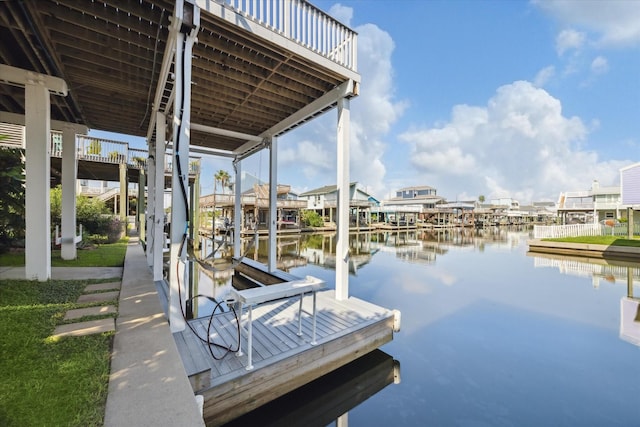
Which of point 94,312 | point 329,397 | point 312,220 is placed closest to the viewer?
point 329,397

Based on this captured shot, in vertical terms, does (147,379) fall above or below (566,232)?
below

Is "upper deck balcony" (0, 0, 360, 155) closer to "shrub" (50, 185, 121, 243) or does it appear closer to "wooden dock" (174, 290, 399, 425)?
"wooden dock" (174, 290, 399, 425)

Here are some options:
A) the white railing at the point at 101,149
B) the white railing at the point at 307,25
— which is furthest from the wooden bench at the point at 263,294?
the white railing at the point at 101,149

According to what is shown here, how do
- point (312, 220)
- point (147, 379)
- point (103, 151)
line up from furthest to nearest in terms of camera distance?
point (312, 220) < point (103, 151) < point (147, 379)

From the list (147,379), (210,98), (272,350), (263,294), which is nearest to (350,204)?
(210,98)

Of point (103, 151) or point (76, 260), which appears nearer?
point (76, 260)

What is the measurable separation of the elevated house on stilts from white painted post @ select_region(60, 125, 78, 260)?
582 millimetres

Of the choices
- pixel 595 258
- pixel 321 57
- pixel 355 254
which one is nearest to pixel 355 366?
pixel 321 57

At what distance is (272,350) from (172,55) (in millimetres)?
3760

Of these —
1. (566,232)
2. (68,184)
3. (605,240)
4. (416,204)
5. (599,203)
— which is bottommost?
(605,240)

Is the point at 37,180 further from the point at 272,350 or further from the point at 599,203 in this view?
the point at 599,203

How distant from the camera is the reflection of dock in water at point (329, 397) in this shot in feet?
9.33

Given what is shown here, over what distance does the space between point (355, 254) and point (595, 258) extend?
12.2 meters

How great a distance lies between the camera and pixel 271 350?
9.78 ft
